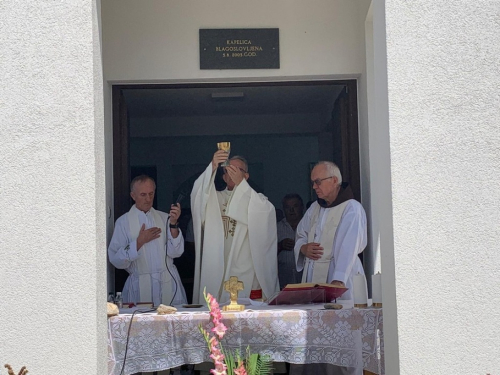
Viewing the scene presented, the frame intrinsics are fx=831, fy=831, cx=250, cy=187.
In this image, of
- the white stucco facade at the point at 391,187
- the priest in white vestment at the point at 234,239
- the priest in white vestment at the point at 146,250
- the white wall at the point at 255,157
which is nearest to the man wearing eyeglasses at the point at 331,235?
the priest in white vestment at the point at 234,239

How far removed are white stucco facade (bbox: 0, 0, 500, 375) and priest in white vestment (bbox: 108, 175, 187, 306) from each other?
2.29 metres

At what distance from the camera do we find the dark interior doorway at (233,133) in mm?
7590

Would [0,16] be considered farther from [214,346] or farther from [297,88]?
[297,88]

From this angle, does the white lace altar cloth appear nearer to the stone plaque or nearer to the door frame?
the door frame

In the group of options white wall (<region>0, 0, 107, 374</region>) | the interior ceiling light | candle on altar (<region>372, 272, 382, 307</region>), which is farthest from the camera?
the interior ceiling light

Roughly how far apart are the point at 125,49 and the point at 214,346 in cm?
411

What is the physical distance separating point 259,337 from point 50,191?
1.67 metres

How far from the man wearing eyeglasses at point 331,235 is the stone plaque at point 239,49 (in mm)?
1106

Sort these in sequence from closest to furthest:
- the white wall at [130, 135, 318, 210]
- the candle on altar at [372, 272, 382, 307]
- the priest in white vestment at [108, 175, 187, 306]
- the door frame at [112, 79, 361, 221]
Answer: the candle on altar at [372, 272, 382, 307] → the priest in white vestment at [108, 175, 187, 306] → the door frame at [112, 79, 361, 221] → the white wall at [130, 135, 318, 210]

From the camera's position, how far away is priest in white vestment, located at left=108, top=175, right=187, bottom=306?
7.00m


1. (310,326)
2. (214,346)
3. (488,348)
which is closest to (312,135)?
(310,326)

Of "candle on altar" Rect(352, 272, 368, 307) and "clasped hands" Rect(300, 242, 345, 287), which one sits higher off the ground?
"clasped hands" Rect(300, 242, 345, 287)

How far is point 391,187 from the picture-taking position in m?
4.57

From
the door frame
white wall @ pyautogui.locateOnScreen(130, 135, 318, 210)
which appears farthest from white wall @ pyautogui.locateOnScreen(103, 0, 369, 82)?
white wall @ pyautogui.locateOnScreen(130, 135, 318, 210)
